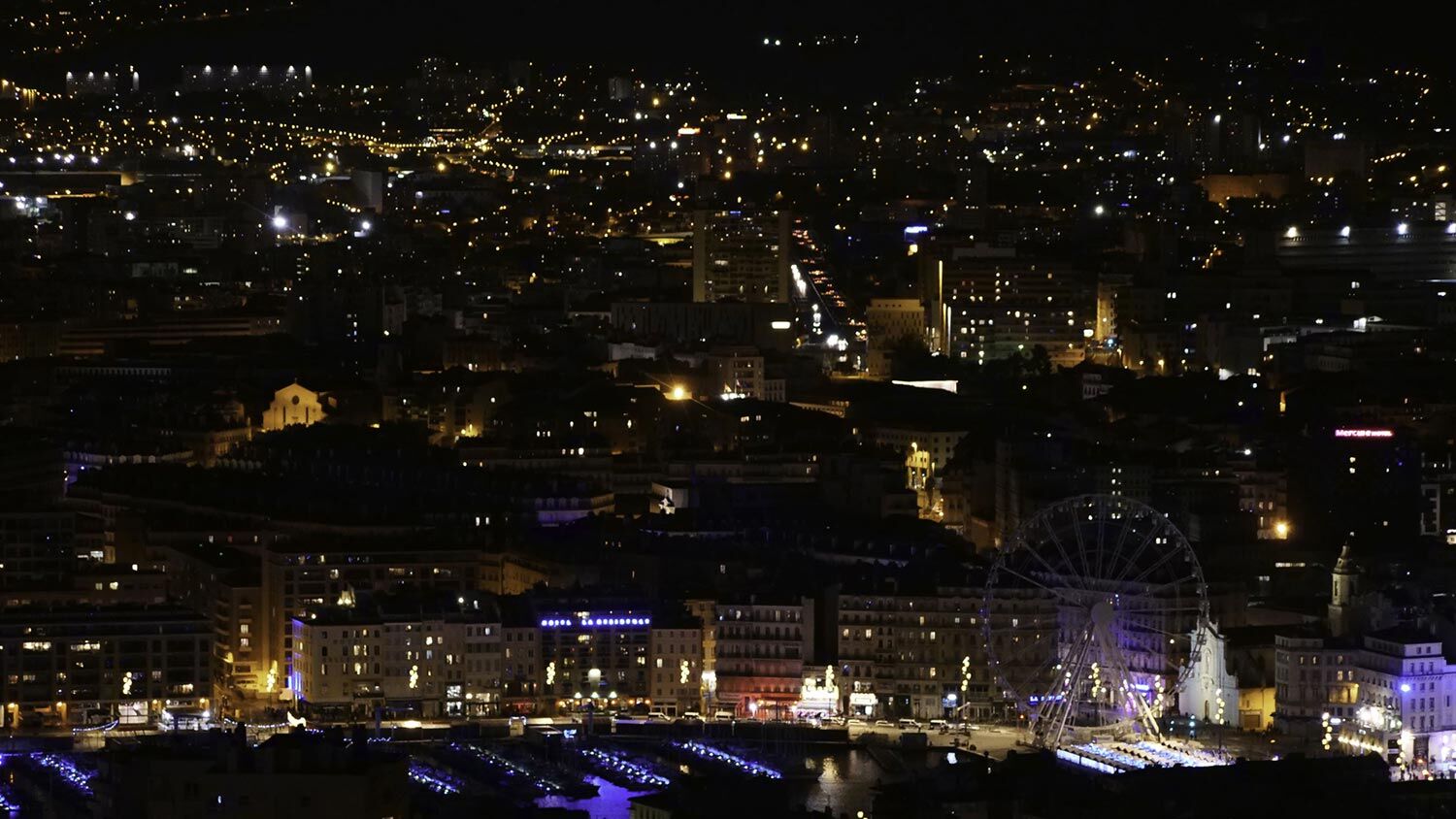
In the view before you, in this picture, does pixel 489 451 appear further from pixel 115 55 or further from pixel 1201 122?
pixel 115 55

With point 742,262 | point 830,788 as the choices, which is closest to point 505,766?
point 830,788

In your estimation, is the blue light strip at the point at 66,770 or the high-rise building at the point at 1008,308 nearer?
the blue light strip at the point at 66,770

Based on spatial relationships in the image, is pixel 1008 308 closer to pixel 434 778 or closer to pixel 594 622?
pixel 594 622

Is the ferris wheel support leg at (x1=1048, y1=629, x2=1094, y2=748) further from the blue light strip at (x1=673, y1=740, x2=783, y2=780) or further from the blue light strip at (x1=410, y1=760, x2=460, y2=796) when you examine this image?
the blue light strip at (x1=410, y1=760, x2=460, y2=796)

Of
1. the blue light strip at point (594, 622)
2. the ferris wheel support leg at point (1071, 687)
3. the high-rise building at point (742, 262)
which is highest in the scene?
the high-rise building at point (742, 262)

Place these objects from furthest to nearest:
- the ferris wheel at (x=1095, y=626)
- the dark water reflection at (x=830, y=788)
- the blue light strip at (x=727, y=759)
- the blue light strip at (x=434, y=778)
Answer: the ferris wheel at (x=1095, y=626), the blue light strip at (x=727, y=759), the dark water reflection at (x=830, y=788), the blue light strip at (x=434, y=778)

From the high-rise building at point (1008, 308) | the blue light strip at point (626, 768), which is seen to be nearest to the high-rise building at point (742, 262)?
the high-rise building at point (1008, 308)

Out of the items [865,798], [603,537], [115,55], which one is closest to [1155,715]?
[865,798]

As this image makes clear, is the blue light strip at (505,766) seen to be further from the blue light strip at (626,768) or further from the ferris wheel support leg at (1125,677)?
the ferris wheel support leg at (1125,677)
